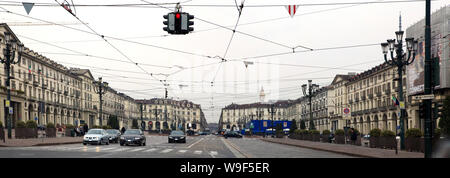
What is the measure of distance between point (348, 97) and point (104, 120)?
227 ft

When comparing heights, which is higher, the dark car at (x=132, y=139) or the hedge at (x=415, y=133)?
the hedge at (x=415, y=133)

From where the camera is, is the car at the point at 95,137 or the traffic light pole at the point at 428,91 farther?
the car at the point at 95,137

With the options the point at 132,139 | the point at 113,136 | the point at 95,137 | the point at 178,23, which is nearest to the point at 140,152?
the point at 178,23

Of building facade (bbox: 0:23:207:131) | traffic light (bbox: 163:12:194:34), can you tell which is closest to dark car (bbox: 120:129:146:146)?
traffic light (bbox: 163:12:194:34)

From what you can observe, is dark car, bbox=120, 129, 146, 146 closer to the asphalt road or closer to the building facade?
the asphalt road

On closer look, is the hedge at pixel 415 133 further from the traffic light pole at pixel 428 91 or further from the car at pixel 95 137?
the car at pixel 95 137

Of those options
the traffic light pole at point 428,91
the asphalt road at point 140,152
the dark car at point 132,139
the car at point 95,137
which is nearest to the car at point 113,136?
the car at point 95,137

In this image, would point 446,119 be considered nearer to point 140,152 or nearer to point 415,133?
point 415,133

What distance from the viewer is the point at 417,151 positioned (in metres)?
27.3

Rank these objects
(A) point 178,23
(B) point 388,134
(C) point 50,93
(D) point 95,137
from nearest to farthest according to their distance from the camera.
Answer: (A) point 178,23 → (B) point 388,134 → (D) point 95,137 → (C) point 50,93

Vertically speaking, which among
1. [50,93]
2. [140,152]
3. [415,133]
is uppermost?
[50,93]

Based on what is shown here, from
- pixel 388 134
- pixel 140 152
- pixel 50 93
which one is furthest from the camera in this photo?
pixel 50 93

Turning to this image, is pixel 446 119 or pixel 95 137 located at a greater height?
pixel 446 119
